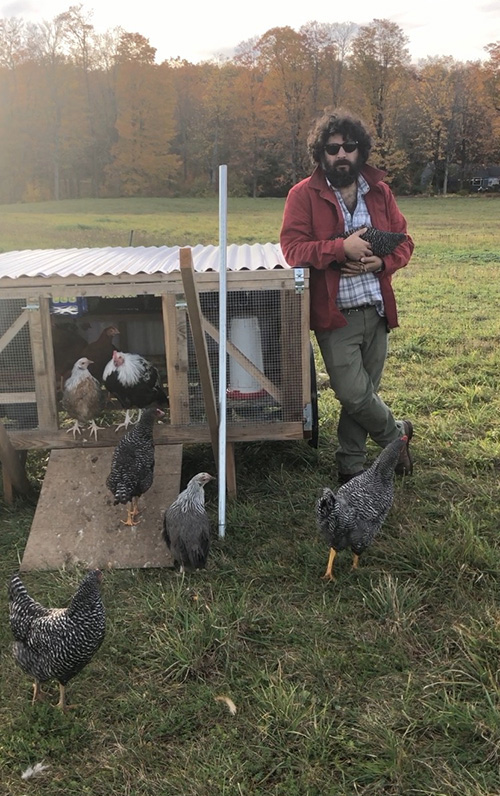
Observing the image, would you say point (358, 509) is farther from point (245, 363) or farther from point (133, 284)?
point (133, 284)

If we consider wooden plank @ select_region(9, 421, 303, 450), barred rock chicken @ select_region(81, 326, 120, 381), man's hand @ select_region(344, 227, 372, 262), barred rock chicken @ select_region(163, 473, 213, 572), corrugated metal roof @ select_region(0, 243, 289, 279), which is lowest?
barred rock chicken @ select_region(163, 473, 213, 572)

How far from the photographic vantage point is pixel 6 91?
31.8m

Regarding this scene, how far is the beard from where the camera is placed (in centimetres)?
390

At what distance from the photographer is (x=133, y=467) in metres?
3.74

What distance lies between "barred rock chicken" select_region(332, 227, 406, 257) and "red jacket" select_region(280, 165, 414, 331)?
0.23ft

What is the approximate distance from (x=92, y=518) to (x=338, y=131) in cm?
278

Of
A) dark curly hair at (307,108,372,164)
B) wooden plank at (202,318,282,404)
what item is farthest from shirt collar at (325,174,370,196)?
wooden plank at (202,318,282,404)

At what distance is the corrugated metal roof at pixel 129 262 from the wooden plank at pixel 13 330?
9.9 inches

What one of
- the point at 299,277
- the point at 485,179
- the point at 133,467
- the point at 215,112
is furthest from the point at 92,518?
the point at 485,179

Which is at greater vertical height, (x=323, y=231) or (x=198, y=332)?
(x=323, y=231)

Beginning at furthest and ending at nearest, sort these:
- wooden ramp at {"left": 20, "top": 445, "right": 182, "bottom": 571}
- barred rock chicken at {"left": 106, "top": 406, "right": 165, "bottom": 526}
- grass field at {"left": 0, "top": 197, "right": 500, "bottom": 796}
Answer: barred rock chicken at {"left": 106, "top": 406, "right": 165, "bottom": 526} < wooden ramp at {"left": 20, "top": 445, "right": 182, "bottom": 571} < grass field at {"left": 0, "top": 197, "right": 500, "bottom": 796}

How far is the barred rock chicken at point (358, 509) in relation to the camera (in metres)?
3.21

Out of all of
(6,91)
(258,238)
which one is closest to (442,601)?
(258,238)

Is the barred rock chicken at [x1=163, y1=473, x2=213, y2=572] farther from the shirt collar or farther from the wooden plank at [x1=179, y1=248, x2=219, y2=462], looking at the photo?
the shirt collar
